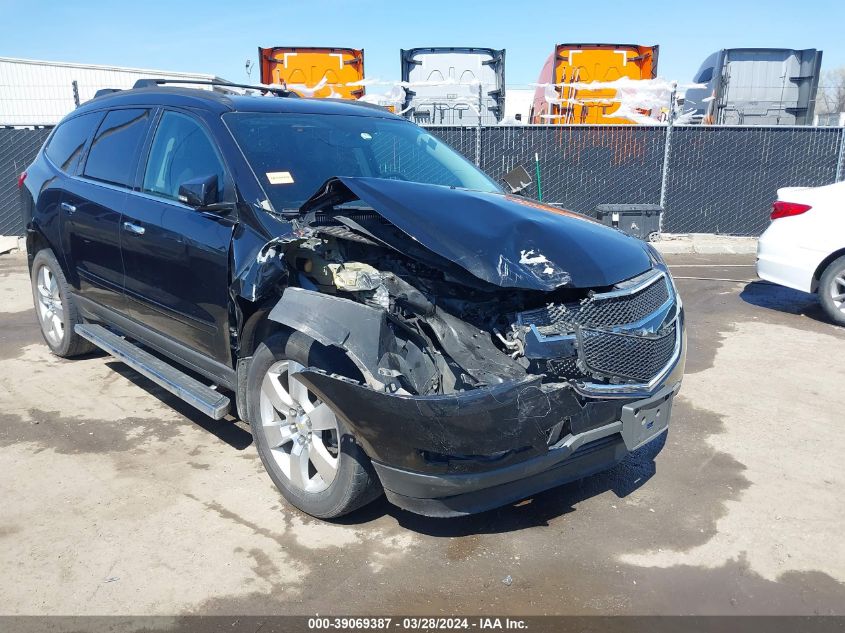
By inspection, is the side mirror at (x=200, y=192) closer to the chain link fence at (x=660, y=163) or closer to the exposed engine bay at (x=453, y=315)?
the exposed engine bay at (x=453, y=315)

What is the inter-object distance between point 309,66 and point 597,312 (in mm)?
12096

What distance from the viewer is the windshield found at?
3682mm

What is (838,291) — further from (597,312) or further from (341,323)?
(341,323)

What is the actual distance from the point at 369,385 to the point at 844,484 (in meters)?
2.82

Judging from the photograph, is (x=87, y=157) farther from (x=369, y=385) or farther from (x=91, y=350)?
(x=369, y=385)

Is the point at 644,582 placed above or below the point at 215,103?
below

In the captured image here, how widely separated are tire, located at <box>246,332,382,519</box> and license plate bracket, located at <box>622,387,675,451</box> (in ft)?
3.66

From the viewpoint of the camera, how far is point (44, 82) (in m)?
21.9

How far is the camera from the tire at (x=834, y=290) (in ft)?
22.0

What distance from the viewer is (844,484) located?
374 centimetres

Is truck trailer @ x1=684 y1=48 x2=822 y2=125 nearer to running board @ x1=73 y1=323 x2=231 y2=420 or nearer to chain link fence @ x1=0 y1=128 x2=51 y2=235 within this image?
chain link fence @ x1=0 y1=128 x2=51 y2=235

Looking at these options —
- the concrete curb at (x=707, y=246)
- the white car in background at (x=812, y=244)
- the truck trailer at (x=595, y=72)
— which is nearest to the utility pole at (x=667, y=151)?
the concrete curb at (x=707, y=246)

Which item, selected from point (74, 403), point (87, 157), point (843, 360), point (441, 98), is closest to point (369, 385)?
point (74, 403)

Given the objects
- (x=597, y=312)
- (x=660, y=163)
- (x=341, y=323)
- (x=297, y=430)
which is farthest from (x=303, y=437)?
(x=660, y=163)
